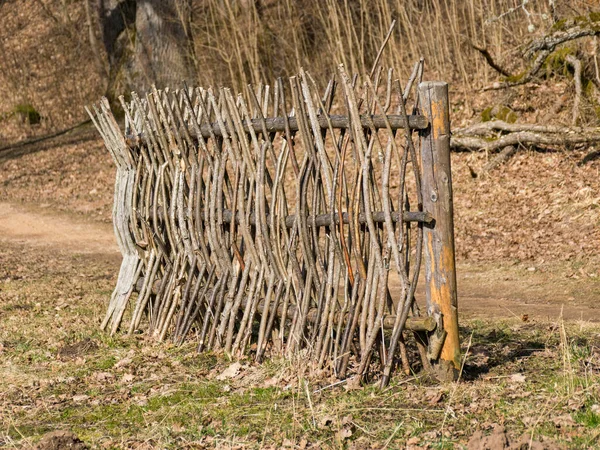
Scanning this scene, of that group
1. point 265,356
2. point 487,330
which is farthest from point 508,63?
point 265,356

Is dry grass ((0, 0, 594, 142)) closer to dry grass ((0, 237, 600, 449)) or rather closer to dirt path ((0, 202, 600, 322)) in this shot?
dirt path ((0, 202, 600, 322))

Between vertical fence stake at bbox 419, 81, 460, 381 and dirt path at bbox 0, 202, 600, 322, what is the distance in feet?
3.94

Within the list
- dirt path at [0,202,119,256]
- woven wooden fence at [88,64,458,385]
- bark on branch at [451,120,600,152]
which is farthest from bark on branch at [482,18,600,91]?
woven wooden fence at [88,64,458,385]

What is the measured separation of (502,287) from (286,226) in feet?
12.7

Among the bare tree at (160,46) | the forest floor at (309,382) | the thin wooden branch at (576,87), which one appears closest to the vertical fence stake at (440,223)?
the forest floor at (309,382)

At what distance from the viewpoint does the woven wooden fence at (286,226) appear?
4.20 meters

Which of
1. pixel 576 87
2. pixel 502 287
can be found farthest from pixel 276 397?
pixel 576 87

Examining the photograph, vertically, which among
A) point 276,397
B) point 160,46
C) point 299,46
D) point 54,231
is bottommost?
point 276,397

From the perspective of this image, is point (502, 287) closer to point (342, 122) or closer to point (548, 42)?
point (342, 122)

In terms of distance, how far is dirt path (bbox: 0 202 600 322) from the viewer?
6676 millimetres

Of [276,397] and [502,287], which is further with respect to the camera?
[502,287]

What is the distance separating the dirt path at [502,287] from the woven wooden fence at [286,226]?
1.40 m

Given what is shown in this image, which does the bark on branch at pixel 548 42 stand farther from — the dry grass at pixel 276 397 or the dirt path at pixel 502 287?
the dry grass at pixel 276 397

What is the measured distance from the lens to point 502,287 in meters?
7.93
